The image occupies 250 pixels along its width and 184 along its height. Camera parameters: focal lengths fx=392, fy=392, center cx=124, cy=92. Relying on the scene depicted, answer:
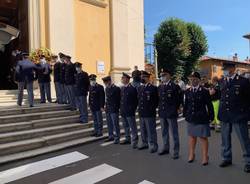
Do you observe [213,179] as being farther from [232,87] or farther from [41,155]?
[41,155]

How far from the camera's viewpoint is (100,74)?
17234mm

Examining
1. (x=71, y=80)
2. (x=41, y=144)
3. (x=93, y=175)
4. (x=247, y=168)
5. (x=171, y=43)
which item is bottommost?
(x=93, y=175)

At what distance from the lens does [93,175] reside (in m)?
6.91

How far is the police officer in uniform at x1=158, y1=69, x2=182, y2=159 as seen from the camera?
26.4 ft

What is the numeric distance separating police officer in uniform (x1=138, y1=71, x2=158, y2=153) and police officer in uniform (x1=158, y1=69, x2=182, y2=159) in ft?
1.10

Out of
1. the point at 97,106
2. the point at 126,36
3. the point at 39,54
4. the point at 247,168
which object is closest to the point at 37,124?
the point at 97,106

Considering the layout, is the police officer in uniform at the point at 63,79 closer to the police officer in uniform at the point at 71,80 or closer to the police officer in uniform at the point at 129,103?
the police officer in uniform at the point at 71,80

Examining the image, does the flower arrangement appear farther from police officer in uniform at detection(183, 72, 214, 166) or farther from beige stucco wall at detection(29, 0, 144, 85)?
police officer in uniform at detection(183, 72, 214, 166)

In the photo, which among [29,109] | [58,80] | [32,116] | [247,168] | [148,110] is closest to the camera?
[247,168]

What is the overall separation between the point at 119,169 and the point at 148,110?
1.81 metres

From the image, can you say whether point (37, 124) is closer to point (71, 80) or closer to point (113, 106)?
point (113, 106)

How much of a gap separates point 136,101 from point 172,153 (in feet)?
5.47

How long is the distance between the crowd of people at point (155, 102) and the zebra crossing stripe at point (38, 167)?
61.1 inches

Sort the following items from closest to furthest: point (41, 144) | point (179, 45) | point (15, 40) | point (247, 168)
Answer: point (247, 168) → point (41, 144) → point (15, 40) → point (179, 45)
